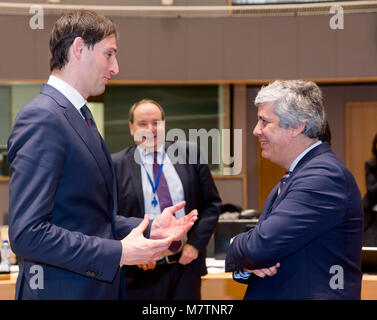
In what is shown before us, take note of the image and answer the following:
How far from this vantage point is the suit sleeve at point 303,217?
5.70ft

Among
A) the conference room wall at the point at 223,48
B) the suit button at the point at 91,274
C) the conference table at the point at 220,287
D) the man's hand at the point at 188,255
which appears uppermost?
the conference room wall at the point at 223,48

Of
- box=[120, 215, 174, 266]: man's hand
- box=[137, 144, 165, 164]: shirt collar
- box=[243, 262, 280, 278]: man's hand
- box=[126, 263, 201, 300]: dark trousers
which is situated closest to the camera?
box=[120, 215, 174, 266]: man's hand

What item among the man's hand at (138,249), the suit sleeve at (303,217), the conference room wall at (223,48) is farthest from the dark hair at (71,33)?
the conference room wall at (223,48)

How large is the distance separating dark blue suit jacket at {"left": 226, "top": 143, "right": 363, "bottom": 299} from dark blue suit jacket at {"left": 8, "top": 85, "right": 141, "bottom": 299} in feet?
1.87

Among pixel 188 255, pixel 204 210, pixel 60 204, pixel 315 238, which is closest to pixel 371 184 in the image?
pixel 204 210

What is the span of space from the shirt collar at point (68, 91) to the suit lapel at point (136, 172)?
1457mm

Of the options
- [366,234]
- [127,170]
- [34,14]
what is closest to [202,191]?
[127,170]

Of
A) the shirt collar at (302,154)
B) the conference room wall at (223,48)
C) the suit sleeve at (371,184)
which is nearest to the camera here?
the shirt collar at (302,154)

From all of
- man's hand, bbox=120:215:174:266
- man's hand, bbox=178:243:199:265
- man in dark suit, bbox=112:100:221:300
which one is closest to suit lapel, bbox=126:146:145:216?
man in dark suit, bbox=112:100:221:300

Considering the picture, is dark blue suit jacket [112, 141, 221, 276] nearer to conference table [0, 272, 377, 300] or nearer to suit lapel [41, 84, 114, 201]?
conference table [0, 272, 377, 300]

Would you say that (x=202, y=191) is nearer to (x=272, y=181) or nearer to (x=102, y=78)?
(x=102, y=78)

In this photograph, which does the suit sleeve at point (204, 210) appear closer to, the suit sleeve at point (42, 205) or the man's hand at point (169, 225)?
the man's hand at point (169, 225)

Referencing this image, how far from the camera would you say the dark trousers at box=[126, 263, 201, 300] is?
9.62 ft

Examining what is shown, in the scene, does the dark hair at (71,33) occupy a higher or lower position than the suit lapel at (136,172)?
higher
